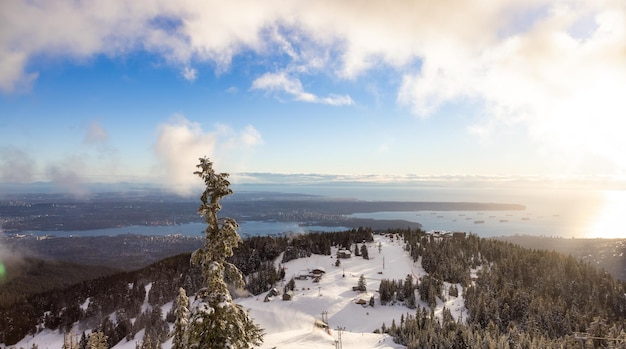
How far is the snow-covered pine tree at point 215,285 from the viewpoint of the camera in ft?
41.0

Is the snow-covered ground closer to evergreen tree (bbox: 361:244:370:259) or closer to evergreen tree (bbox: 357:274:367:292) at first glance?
evergreen tree (bbox: 357:274:367:292)

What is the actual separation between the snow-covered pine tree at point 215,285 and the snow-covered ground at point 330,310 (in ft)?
188

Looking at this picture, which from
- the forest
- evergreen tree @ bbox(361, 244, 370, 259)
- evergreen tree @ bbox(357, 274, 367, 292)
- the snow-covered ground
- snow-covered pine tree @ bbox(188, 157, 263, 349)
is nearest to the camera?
snow-covered pine tree @ bbox(188, 157, 263, 349)

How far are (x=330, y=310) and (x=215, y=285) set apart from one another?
88875 millimetres

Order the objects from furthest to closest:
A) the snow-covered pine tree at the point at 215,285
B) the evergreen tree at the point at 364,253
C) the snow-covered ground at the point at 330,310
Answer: the evergreen tree at the point at 364,253
the snow-covered ground at the point at 330,310
the snow-covered pine tree at the point at 215,285

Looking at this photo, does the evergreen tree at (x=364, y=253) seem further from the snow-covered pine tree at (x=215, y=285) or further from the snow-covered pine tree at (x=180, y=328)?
the snow-covered pine tree at (x=180, y=328)

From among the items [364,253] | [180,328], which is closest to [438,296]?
[364,253]

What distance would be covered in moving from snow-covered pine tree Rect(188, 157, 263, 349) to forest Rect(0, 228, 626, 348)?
6338 cm

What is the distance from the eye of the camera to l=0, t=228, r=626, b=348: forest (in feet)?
254

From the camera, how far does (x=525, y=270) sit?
124 metres

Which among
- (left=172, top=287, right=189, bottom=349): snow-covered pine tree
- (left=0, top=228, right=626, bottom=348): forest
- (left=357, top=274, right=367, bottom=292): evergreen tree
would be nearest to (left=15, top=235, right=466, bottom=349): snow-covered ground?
(left=357, top=274, right=367, bottom=292): evergreen tree

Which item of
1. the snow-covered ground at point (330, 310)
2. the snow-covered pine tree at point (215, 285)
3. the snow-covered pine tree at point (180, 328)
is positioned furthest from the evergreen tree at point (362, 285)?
the snow-covered pine tree at point (180, 328)

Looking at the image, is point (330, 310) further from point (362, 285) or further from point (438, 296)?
point (438, 296)

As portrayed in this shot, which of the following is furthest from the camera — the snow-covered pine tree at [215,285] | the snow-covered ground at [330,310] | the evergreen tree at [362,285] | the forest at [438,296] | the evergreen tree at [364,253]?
the evergreen tree at [364,253]
